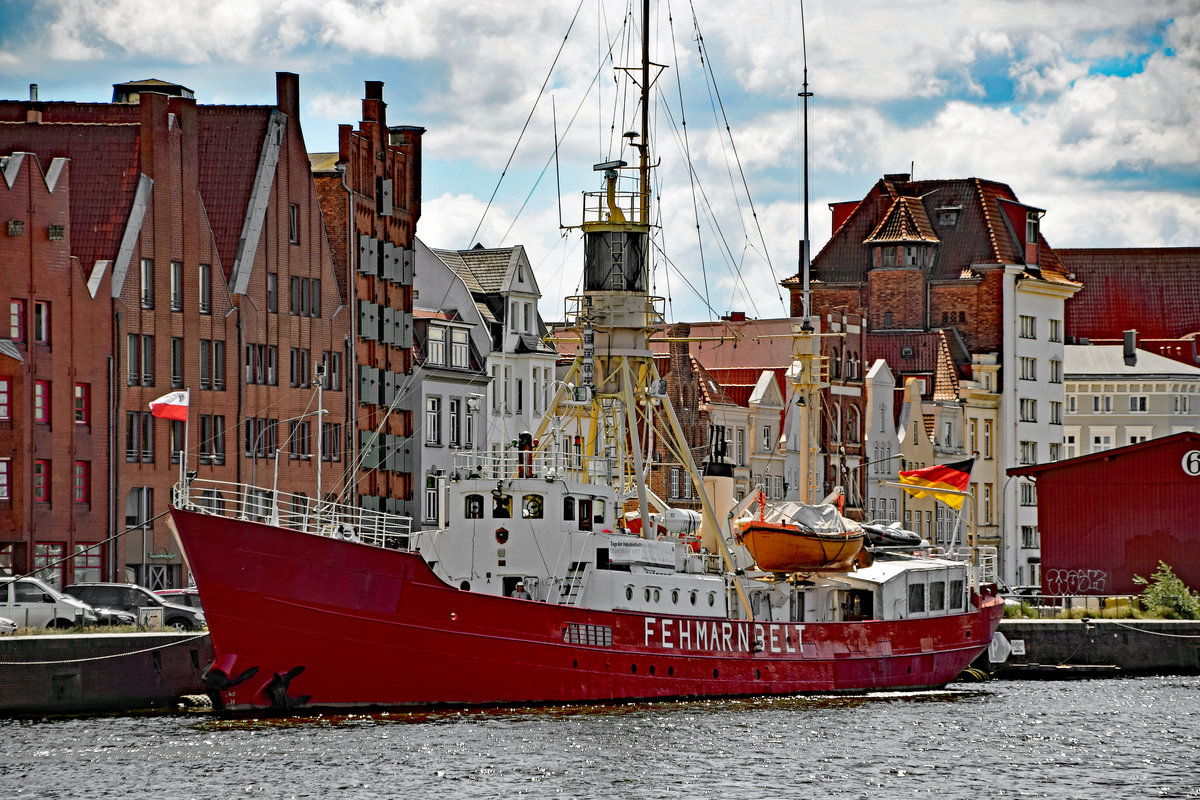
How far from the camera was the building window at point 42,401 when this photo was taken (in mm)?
63719

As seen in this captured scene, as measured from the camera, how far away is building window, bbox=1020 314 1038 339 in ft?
400

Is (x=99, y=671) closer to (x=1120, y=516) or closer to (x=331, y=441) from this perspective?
(x=331, y=441)

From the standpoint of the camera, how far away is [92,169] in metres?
69.2

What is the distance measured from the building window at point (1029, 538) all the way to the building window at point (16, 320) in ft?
238

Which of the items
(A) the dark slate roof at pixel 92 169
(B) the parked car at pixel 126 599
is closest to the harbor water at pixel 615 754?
(B) the parked car at pixel 126 599

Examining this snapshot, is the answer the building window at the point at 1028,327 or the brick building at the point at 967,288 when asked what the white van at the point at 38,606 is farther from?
the building window at the point at 1028,327

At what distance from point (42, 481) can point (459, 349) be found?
27.2 meters

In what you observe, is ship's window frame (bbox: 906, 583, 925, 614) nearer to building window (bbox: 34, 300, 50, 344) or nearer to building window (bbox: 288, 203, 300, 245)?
building window (bbox: 34, 300, 50, 344)

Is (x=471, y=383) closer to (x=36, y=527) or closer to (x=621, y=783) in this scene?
(x=36, y=527)

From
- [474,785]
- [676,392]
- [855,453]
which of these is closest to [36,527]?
[474,785]

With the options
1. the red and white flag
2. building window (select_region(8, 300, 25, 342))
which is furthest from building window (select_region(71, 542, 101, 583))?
the red and white flag

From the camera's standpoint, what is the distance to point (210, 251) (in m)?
71.4

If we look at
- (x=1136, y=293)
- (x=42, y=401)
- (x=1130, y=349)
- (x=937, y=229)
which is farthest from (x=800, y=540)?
(x=1136, y=293)

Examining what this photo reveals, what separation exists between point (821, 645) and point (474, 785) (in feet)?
65.1
